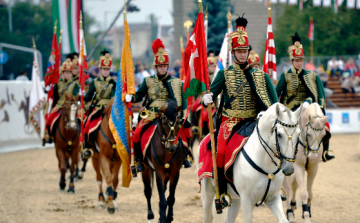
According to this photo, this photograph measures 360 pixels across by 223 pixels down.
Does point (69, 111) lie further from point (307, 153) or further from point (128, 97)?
point (307, 153)

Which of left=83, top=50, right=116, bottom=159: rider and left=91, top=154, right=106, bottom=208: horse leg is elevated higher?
left=83, top=50, right=116, bottom=159: rider

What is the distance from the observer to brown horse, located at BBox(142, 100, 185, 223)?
793cm

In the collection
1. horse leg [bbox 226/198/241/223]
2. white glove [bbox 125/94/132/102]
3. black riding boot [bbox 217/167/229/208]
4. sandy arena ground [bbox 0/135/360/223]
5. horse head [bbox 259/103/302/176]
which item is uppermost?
white glove [bbox 125/94/132/102]

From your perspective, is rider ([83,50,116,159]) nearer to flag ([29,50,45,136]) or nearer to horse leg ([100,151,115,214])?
horse leg ([100,151,115,214])

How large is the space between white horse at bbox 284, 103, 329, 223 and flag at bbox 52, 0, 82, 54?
13151 millimetres

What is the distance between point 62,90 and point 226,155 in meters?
7.61

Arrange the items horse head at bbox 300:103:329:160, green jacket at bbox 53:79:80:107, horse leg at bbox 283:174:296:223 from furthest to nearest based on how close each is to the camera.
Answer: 1. green jacket at bbox 53:79:80:107
2. horse leg at bbox 283:174:296:223
3. horse head at bbox 300:103:329:160

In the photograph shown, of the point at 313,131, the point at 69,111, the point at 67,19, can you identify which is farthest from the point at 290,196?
the point at 67,19

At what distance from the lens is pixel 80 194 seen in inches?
466

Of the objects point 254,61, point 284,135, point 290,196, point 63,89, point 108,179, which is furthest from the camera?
point 63,89

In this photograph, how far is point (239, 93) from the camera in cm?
630

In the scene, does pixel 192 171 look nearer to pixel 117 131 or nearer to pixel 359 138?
pixel 117 131

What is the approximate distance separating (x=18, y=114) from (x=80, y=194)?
9.28 meters

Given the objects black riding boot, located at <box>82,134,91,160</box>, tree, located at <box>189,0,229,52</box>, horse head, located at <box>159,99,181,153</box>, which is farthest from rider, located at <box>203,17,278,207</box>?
tree, located at <box>189,0,229,52</box>
